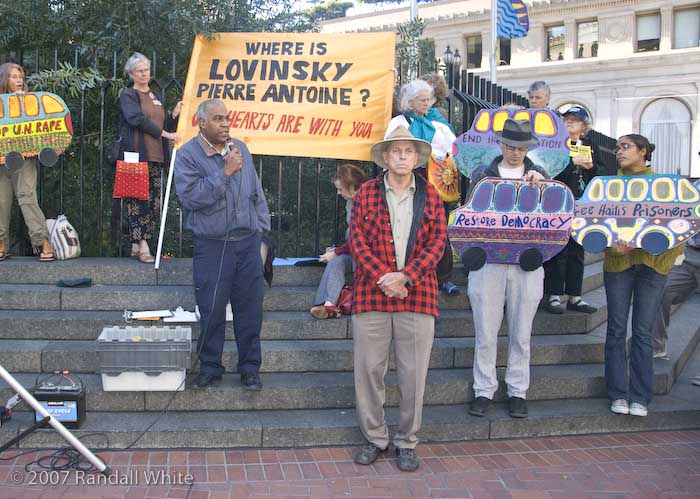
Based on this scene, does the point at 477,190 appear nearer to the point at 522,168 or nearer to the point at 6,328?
the point at 522,168

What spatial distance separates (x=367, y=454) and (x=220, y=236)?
1713 millimetres

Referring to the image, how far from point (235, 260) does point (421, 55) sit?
17.0 ft

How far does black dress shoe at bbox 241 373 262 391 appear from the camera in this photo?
4.86 metres

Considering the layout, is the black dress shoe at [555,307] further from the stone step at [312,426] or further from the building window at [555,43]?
→ the building window at [555,43]

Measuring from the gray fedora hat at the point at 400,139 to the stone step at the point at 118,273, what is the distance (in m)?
2.07

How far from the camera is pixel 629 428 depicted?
16.9 ft

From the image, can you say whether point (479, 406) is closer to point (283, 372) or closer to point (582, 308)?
point (283, 372)

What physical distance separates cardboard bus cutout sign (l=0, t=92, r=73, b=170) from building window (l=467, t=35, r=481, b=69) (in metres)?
33.1

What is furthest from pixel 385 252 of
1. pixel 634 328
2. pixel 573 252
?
pixel 573 252

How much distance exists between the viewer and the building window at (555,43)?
35219mm

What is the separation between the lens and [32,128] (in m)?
6.22

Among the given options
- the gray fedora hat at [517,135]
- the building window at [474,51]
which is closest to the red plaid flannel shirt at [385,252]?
the gray fedora hat at [517,135]

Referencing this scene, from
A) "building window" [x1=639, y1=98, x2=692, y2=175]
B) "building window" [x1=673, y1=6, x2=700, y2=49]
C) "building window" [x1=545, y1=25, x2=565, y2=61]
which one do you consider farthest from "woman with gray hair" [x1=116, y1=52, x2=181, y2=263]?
"building window" [x1=545, y1=25, x2=565, y2=61]

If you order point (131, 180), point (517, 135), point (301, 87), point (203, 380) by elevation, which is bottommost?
point (203, 380)
